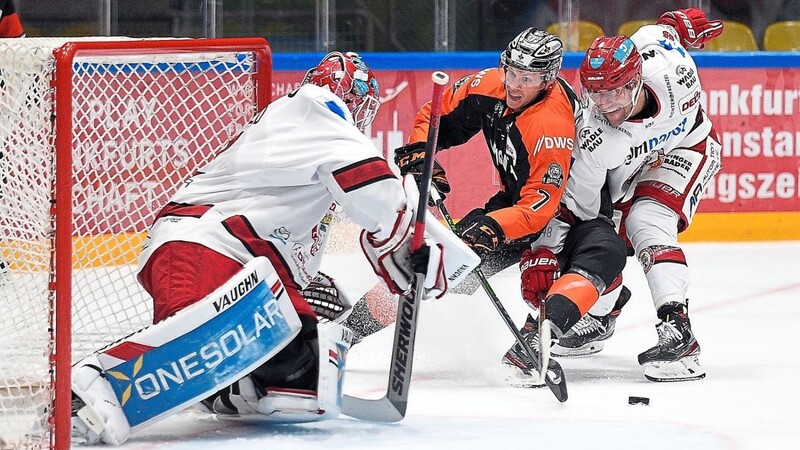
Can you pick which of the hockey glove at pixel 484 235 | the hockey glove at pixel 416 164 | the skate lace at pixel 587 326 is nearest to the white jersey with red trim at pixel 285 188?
the hockey glove at pixel 484 235

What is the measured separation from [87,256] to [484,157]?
9.41ft

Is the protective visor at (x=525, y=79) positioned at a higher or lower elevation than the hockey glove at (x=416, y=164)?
higher

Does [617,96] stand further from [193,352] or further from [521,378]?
[193,352]

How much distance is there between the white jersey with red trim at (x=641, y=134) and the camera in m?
3.55

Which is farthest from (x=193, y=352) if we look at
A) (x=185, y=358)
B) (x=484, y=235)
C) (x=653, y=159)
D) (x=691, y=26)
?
(x=691, y=26)

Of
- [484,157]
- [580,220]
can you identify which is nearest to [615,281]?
[580,220]

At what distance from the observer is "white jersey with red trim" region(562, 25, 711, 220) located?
3553mm

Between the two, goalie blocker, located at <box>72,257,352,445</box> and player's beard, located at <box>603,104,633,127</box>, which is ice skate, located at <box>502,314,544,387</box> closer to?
player's beard, located at <box>603,104,633,127</box>

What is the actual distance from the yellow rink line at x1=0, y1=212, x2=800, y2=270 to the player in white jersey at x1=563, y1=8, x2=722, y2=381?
1076 millimetres

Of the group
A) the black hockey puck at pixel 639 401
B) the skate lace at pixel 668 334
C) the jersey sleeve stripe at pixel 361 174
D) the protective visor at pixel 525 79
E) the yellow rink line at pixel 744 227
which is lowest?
the yellow rink line at pixel 744 227

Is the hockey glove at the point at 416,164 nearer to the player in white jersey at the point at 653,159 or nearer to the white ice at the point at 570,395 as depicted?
the player in white jersey at the point at 653,159

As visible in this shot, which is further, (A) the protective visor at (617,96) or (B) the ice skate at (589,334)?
(B) the ice skate at (589,334)

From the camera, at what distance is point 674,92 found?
11.9 ft

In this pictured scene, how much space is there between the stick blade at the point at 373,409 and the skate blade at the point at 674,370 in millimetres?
881
